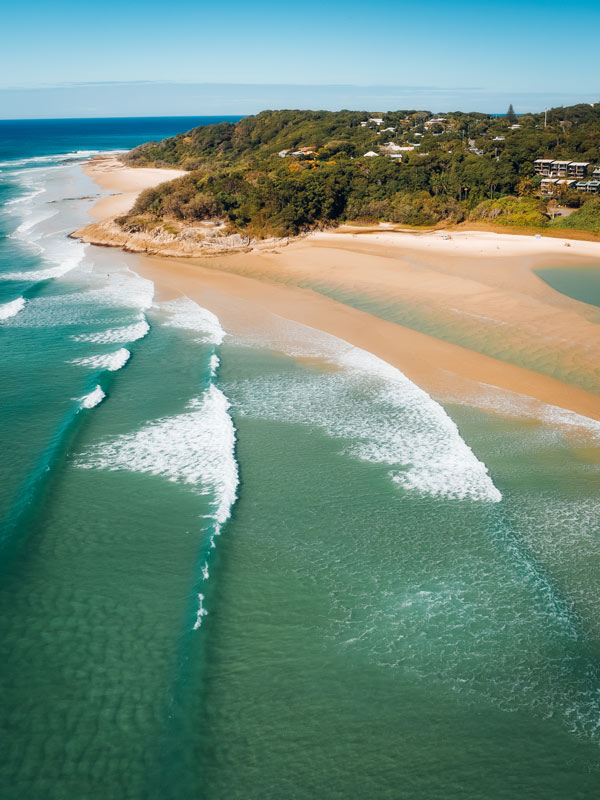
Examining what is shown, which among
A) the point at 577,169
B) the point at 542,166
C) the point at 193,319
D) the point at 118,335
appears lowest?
the point at 118,335

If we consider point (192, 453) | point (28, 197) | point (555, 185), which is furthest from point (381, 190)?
point (28, 197)

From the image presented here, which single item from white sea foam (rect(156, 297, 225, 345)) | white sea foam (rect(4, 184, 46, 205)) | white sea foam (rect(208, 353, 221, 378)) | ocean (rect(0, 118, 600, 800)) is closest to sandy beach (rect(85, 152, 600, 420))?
white sea foam (rect(156, 297, 225, 345))

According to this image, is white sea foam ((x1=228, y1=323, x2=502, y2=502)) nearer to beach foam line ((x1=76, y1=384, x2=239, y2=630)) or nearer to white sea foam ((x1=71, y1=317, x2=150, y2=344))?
beach foam line ((x1=76, y1=384, x2=239, y2=630))

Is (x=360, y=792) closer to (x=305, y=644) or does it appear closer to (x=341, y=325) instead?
(x=305, y=644)

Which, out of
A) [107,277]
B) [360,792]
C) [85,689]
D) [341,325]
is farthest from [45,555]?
[107,277]

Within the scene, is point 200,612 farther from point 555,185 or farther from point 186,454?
point 555,185

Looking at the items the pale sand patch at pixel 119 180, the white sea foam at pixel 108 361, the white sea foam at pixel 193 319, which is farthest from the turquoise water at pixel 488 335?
the pale sand patch at pixel 119 180
